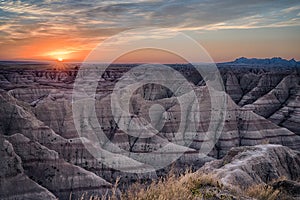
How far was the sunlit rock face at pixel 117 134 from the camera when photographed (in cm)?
3412

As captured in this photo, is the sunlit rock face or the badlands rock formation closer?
the badlands rock formation

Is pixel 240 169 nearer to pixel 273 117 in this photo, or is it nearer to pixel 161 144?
pixel 161 144

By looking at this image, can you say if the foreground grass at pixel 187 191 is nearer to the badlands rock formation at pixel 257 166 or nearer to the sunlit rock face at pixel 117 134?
the badlands rock formation at pixel 257 166

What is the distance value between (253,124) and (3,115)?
4070cm

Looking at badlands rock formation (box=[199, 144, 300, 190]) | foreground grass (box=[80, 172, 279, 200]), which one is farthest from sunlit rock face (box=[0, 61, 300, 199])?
foreground grass (box=[80, 172, 279, 200])

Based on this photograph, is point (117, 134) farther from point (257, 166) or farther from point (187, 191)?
point (187, 191)

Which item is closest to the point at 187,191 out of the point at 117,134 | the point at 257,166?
the point at 257,166

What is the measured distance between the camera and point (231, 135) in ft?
196

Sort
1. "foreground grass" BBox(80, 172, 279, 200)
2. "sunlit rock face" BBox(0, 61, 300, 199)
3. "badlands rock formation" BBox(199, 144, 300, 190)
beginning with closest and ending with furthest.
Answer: "foreground grass" BBox(80, 172, 279, 200) < "badlands rock formation" BBox(199, 144, 300, 190) < "sunlit rock face" BBox(0, 61, 300, 199)

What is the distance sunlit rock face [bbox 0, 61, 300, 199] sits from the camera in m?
34.1

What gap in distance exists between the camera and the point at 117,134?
53062 millimetres

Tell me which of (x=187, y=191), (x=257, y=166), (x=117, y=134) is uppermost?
(x=187, y=191)

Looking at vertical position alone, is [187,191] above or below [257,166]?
above

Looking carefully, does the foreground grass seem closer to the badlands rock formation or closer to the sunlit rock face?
the badlands rock formation
